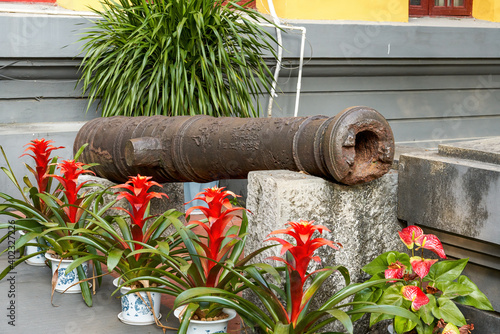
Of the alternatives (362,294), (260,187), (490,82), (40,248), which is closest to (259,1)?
(490,82)

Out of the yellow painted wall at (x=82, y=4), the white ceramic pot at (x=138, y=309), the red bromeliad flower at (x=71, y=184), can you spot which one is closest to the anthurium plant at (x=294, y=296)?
the white ceramic pot at (x=138, y=309)

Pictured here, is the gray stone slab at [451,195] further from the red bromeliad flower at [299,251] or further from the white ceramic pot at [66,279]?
the white ceramic pot at [66,279]

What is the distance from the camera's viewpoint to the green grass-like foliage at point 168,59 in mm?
4668

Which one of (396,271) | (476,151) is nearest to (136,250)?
(396,271)

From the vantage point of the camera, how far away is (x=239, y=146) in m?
2.82

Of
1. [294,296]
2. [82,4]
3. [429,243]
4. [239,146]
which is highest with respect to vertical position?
[82,4]

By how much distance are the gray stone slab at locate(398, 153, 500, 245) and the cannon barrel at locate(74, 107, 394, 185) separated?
0.54ft

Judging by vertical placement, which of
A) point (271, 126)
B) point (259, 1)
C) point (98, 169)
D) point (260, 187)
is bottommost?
point (98, 169)

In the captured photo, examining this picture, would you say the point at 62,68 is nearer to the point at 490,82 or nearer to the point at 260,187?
the point at 260,187

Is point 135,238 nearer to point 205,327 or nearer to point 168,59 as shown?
point 205,327

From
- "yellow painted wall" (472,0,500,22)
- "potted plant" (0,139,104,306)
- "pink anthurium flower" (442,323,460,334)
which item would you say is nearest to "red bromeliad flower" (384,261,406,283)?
"pink anthurium flower" (442,323,460,334)

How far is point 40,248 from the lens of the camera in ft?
11.6

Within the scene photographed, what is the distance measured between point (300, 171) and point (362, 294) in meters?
0.58

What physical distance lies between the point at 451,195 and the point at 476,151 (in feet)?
0.72
